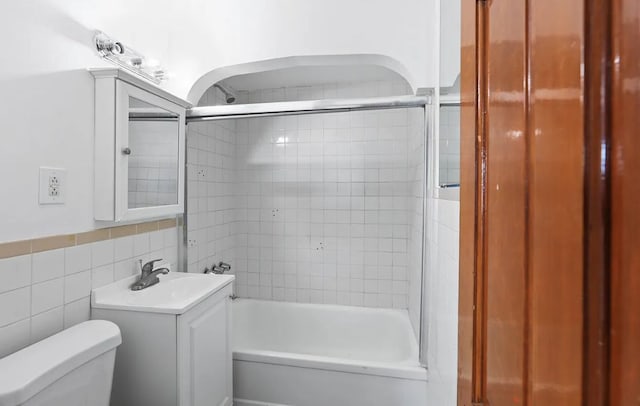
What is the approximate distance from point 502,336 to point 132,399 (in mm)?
1485

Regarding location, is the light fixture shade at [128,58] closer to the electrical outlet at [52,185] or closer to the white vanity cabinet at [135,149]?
the white vanity cabinet at [135,149]

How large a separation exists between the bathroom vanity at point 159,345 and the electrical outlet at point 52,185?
437mm

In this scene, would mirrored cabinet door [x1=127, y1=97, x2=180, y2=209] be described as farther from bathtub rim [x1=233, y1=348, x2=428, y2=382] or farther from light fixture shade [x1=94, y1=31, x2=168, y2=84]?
bathtub rim [x1=233, y1=348, x2=428, y2=382]

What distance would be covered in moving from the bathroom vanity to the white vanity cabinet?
1.27 ft

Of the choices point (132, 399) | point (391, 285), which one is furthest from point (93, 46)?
point (391, 285)

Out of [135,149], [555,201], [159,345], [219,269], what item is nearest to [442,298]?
[555,201]

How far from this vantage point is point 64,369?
0.87 m

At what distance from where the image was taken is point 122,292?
139 centimetres

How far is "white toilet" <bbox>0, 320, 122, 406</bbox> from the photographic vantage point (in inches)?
30.5

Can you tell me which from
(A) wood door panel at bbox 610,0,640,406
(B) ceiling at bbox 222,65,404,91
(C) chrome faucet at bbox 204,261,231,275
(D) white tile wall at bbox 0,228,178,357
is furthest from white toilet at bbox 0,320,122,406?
(B) ceiling at bbox 222,65,404,91

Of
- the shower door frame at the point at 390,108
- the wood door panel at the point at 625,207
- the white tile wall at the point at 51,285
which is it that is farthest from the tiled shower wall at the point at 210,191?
the wood door panel at the point at 625,207

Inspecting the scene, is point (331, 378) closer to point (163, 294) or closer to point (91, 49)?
point (163, 294)

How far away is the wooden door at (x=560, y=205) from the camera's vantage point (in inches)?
7.9

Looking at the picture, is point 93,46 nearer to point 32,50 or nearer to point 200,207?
point 32,50
